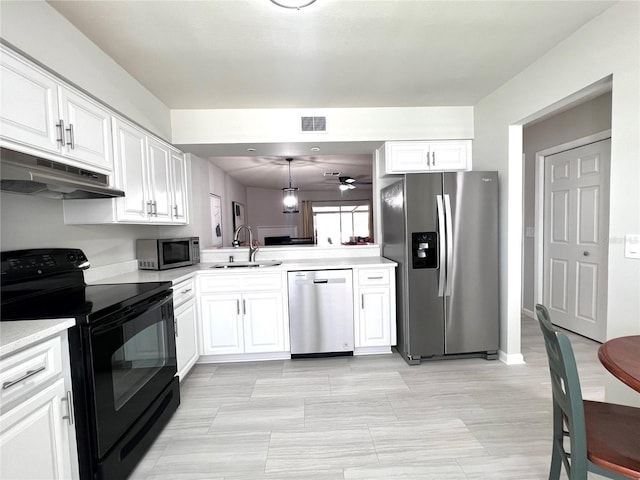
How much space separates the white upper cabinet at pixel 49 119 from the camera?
1.35m

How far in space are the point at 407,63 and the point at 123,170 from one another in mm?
2190

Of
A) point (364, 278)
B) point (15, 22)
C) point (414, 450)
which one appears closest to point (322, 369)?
point (364, 278)

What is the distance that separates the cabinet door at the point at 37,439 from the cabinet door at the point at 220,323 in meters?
1.57

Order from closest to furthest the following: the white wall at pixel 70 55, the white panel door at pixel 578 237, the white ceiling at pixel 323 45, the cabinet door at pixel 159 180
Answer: the white wall at pixel 70 55 < the white ceiling at pixel 323 45 < the cabinet door at pixel 159 180 < the white panel door at pixel 578 237

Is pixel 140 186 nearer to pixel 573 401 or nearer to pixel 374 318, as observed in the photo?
pixel 374 318

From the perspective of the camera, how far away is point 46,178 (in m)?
1.38

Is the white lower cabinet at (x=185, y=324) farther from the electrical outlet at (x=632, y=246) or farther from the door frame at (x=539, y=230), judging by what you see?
the door frame at (x=539, y=230)

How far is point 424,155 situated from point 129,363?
9.69ft

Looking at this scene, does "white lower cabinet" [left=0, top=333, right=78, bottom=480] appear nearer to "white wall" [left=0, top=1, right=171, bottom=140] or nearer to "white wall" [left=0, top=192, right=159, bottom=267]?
"white wall" [left=0, top=192, right=159, bottom=267]

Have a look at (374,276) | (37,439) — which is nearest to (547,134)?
(374,276)

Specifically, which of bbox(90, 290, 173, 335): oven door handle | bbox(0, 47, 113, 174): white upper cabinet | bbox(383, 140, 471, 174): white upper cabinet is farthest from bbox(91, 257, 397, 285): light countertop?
bbox(383, 140, 471, 174): white upper cabinet

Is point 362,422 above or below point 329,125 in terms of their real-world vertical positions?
below

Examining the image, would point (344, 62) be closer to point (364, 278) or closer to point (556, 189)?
point (364, 278)

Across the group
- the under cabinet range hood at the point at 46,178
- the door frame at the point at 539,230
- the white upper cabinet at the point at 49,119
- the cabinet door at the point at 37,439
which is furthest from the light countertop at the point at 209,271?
the door frame at the point at 539,230
